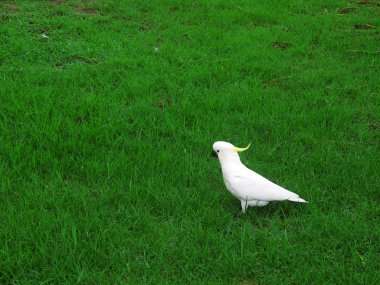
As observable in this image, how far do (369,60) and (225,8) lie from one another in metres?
2.73

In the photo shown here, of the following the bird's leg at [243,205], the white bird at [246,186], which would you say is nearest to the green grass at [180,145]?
the bird's leg at [243,205]

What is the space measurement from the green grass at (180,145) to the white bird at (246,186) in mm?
172

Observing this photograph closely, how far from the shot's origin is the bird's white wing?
10.4 feet

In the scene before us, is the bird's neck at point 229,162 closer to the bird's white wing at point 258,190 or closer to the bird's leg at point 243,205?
the bird's white wing at point 258,190

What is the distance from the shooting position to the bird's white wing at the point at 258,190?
3.17m

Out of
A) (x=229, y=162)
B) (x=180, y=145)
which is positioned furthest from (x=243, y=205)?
(x=180, y=145)

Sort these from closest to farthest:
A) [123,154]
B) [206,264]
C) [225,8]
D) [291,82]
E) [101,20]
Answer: [206,264] → [123,154] → [291,82] → [101,20] → [225,8]

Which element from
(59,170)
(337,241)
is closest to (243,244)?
(337,241)

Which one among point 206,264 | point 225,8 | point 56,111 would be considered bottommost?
point 206,264

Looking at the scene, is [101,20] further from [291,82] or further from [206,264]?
[206,264]

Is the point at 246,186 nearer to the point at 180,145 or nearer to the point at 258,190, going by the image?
the point at 258,190

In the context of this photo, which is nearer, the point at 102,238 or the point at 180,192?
the point at 102,238

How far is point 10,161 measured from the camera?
145 inches

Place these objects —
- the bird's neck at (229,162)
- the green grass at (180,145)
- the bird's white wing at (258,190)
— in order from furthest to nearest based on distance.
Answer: the bird's neck at (229,162) → the bird's white wing at (258,190) → the green grass at (180,145)
